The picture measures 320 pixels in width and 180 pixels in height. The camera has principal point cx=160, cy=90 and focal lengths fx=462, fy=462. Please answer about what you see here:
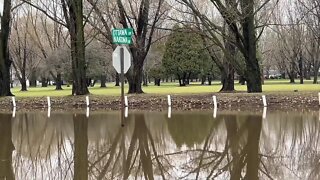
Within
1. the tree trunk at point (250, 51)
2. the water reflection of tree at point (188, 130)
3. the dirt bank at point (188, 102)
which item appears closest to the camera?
the water reflection of tree at point (188, 130)

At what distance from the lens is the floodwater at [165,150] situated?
830 cm

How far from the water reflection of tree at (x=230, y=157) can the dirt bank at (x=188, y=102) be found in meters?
11.4

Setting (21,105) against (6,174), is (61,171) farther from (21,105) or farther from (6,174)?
(21,105)

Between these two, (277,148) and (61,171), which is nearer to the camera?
(61,171)

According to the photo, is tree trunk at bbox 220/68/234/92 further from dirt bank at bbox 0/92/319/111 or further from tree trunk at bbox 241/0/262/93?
dirt bank at bbox 0/92/319/111

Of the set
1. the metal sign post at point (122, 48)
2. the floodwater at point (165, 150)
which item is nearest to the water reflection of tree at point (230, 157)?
the floodwater at point (165, 150)

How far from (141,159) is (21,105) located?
70.9ft

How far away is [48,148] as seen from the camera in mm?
11742

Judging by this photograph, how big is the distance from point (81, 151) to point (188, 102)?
16.3 meters

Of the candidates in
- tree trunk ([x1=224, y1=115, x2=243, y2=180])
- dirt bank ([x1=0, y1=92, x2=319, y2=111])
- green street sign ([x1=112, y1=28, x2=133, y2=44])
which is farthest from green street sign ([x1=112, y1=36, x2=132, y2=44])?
dirt bank ([x1=0, y1=92, x2=319, y2=111])

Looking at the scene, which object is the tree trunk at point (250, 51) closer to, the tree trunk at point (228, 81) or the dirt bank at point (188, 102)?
the dirt bank at point (188, 102)

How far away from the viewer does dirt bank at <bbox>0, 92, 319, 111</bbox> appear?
82.2ft

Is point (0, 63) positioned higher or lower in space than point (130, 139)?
higher

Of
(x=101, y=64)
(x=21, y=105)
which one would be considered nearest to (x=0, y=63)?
(x=21, y=105)
